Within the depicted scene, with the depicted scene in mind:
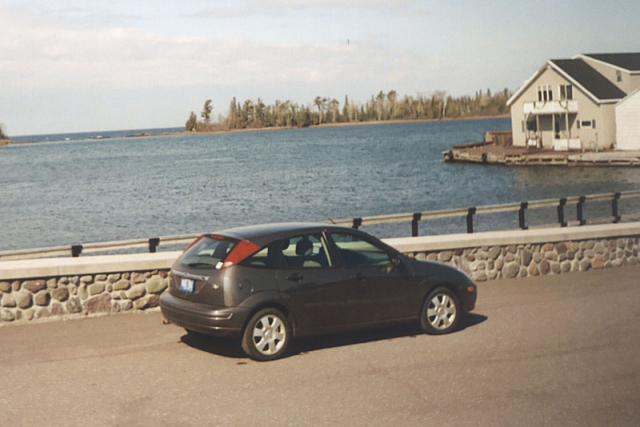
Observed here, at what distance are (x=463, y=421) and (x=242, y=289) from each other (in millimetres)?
2965

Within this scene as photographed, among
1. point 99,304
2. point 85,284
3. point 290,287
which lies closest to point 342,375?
point 290,287

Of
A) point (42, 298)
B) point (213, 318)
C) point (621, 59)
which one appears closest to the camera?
point (213, 318)

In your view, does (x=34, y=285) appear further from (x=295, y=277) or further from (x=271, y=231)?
(x=295, y=277)

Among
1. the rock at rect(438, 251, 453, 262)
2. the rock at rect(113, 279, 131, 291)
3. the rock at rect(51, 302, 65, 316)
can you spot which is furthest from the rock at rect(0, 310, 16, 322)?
the rock at rect(438, 251, 453, 262)

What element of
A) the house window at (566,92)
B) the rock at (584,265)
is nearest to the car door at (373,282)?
the rock at (584,265)

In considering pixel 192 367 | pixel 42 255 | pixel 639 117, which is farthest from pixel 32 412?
pixel 639 117

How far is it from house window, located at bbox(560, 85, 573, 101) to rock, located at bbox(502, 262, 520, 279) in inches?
2500

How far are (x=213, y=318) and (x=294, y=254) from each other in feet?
4.04

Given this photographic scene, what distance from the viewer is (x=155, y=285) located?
12.1 m

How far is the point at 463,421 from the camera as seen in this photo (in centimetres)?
736

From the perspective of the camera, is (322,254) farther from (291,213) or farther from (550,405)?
(291,213)

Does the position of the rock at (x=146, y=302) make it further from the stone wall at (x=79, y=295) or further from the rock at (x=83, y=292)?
the rock at (x=83, y=292)

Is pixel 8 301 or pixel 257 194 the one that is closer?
pixel 8 301

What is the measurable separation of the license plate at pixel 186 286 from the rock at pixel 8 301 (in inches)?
117
